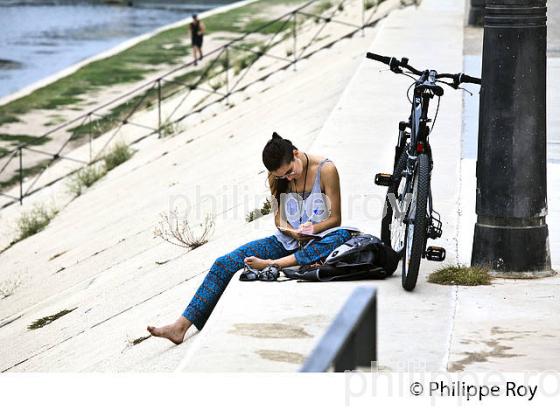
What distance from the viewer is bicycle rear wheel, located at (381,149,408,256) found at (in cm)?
809

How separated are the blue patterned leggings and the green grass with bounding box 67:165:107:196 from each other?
11319 millimetres

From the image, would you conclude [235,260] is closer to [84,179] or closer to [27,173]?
[84,179]

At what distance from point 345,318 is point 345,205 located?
6.17m

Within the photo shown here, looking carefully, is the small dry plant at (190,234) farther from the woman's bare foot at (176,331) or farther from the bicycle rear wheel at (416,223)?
the bicycle rear wheel at (416,223)

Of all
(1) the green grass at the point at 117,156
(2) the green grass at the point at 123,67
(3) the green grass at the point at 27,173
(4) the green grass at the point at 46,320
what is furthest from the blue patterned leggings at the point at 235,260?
(2) the green grass at the point at 123,67

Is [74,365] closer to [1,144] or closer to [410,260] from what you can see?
[410,260]

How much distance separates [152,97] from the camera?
1210 inches

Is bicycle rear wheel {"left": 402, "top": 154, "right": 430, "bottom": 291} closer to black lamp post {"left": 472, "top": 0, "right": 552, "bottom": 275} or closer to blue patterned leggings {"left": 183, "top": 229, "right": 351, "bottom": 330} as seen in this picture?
blue patterned leggings {"left": 183, "top": 229, "right": 351, "bottom": 330}

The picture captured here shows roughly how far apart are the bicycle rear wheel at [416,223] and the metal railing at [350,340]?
120 inches

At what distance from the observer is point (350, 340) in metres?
3.88

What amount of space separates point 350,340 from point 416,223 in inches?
136

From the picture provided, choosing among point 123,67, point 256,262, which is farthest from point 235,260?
point 123,67

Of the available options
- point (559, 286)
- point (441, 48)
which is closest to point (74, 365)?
point (559, 286)

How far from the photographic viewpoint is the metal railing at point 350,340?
12.1ft
